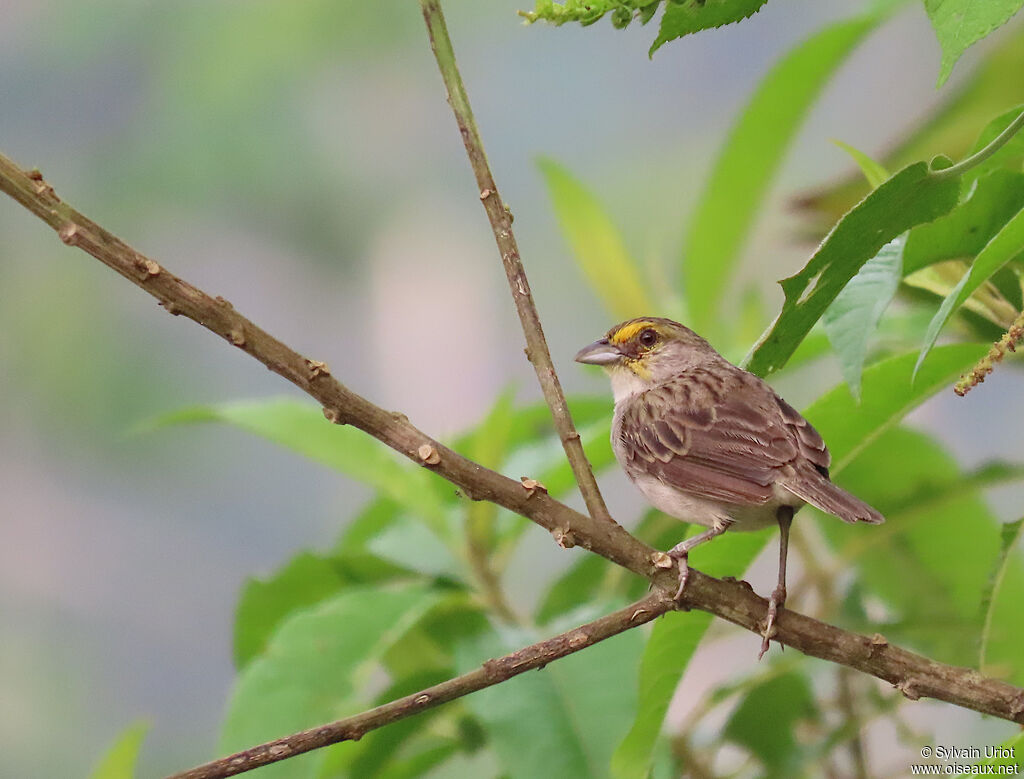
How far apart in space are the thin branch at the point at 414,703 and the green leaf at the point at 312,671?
487mm

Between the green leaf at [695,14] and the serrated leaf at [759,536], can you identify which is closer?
the green leaf at [695,14]

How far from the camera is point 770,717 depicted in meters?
1.42

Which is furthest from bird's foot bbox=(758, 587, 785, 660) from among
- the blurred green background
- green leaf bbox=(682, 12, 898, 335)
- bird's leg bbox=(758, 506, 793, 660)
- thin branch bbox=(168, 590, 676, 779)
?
the blurred green background

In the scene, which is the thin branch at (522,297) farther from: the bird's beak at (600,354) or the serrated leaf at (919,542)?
the serrated leaf at (919,542)

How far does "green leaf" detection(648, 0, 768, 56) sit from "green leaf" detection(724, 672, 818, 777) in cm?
95

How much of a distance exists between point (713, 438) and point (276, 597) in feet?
2.24

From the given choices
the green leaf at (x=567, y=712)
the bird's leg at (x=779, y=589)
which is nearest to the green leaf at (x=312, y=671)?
the green leaf at (x=567, y=712)

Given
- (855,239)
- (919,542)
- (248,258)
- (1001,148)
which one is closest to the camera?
(855,239)

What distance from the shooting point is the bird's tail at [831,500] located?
0.95 m

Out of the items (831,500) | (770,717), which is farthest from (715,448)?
(770,717)

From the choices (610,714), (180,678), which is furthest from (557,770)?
(180,678)

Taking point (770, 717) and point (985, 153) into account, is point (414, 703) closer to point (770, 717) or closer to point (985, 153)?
point (985, 153)

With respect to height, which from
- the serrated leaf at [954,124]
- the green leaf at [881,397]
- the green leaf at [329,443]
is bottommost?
the green leaf at [881,397]

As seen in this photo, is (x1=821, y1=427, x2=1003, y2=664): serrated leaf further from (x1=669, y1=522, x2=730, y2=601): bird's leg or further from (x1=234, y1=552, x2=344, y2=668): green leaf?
(x1=234, y1=552, x2=344, y2=668): green leaf
